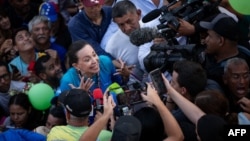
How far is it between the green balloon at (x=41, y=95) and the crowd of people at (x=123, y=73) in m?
0.09

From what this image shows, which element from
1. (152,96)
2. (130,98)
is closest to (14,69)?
(130,98)

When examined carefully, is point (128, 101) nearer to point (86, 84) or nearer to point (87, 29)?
point (86, 84)

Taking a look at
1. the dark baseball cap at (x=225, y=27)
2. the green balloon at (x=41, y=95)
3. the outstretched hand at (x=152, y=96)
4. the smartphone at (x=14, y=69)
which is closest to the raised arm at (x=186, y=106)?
the outstretched hand at (x=152, y=96)

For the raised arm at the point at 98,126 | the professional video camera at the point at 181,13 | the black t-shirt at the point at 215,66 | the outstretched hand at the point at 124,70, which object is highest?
the professional video camera at the point at 181,13

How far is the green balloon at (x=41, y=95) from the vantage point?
4.81 m

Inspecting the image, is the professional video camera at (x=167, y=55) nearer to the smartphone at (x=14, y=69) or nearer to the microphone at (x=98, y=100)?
the microphone at (x=98, y=100)

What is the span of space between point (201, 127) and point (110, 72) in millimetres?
1491

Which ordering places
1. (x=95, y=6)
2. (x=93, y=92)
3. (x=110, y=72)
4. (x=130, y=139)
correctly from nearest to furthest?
(x=130, y=139) < (x=93, y=92) < (x=110, y=72) < (x=95, y=6)

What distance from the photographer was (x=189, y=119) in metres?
3.64

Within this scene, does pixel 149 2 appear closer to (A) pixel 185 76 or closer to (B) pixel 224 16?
(B) pixel 224 16

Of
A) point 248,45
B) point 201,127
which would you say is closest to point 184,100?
point 201,127

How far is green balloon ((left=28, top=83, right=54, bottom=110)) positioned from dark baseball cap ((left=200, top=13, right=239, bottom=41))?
1.46m

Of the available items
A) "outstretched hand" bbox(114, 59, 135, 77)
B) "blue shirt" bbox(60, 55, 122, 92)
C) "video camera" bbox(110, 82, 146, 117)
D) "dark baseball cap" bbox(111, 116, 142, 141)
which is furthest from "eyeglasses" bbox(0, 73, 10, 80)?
"dark baseball cap" bbox(111, 116, 142, 141)

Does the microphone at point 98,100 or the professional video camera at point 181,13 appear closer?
the microphone at point 98,100
